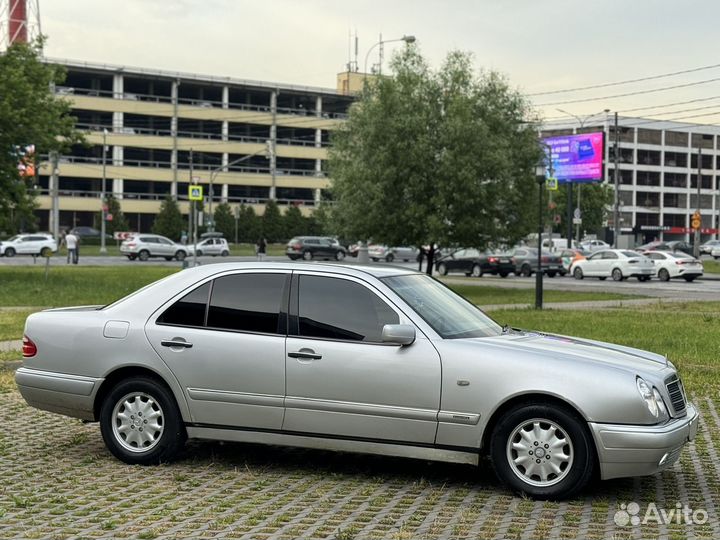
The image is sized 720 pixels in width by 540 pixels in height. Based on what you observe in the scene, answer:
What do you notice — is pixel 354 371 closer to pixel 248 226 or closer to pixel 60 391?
pixel 60 391

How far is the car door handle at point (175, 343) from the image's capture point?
7.66m

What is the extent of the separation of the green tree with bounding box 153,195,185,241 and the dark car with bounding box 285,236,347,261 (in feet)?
79.5

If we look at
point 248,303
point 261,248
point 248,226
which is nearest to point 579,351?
point 248,303

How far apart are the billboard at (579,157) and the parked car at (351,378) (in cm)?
7332

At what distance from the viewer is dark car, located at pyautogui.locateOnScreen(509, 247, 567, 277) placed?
50031 millimetres

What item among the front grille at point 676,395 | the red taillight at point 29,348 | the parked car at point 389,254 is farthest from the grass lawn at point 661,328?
the parked car at point 389,254

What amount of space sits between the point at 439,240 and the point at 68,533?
26.6 metres

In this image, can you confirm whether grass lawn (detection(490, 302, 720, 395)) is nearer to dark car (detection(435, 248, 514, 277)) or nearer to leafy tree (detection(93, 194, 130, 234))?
dark car (detection(435, 248, 514, 277))

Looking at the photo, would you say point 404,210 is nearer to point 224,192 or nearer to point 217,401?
point 217,401

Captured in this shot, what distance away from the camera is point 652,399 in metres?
6.71

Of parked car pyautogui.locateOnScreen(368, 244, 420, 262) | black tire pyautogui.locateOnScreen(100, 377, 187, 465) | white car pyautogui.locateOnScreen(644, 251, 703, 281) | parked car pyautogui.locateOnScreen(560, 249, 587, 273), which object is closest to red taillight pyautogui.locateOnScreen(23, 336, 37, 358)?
black tire pyautogui.locateOnScreen(100, 377, 187, 465)

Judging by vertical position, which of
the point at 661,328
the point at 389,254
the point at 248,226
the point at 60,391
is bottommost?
the point at 661,328

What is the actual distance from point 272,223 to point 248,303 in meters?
91.5

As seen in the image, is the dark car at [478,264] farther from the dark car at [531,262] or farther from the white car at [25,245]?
the white car at [25,245]
